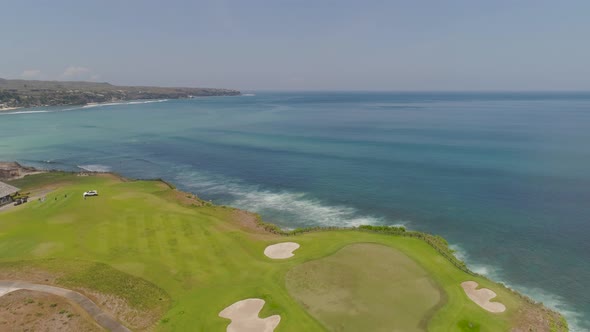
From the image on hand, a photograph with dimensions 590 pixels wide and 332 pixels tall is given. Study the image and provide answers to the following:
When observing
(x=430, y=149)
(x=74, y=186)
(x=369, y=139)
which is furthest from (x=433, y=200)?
(x=74, y=186)

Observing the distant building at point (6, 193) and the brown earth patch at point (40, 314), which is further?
the distant building at point (6, 193)

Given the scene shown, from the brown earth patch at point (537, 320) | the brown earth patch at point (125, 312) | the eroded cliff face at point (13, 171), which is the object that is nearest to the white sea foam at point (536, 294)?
the brown earth patch at point (537, 320)

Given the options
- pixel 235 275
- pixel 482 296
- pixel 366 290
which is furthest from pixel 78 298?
pixel 482 296

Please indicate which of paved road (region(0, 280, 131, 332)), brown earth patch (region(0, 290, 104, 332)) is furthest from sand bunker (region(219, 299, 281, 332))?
brown earth patch (region(0, 290, 104, 332))

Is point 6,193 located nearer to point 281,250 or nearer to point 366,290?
point 281,250

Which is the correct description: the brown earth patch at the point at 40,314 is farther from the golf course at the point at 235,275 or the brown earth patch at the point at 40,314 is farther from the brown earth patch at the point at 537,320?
the brown earth patch at the point at 537,320

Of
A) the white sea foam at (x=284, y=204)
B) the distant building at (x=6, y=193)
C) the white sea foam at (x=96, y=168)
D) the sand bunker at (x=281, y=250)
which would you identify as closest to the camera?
the sand bunker at (x=281, y=250)
